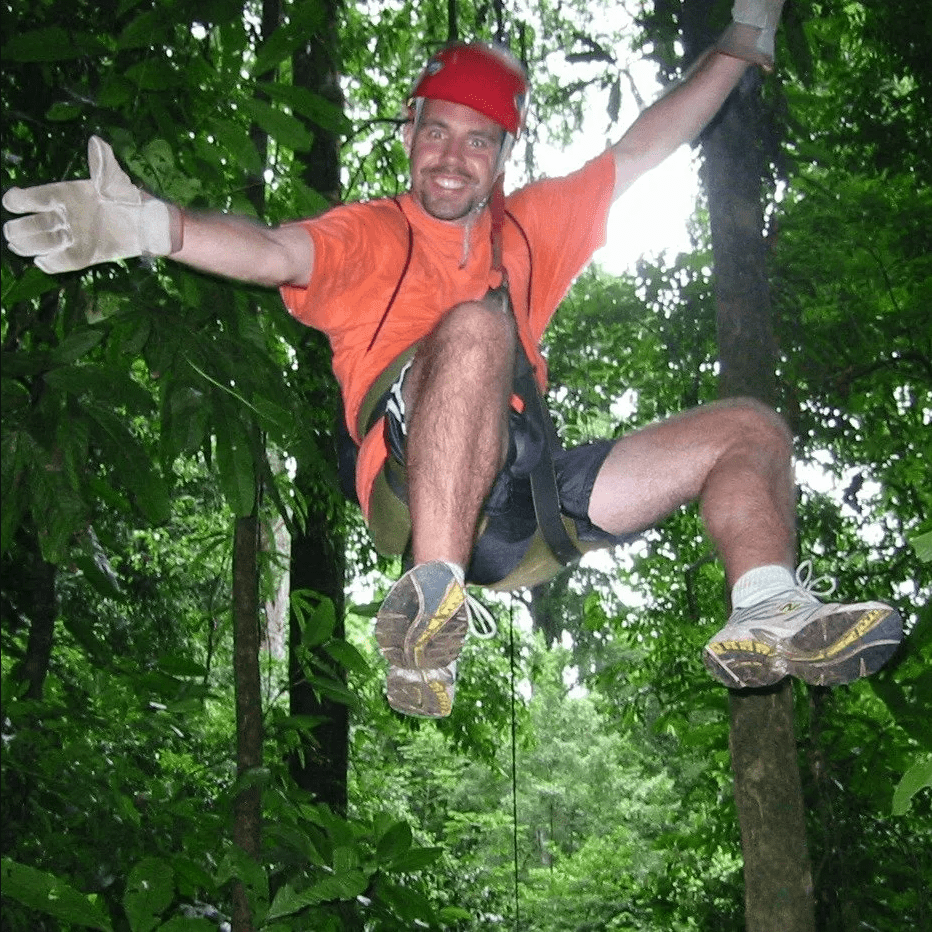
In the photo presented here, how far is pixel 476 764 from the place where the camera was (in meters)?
14.9

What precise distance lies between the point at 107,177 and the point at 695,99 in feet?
5.09

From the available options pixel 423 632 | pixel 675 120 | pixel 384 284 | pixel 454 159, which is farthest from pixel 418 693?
pixel 675 120

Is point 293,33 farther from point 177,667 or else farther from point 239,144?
point 177,667

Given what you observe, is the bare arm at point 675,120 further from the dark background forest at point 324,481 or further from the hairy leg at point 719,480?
the hairy leg at point 719,480

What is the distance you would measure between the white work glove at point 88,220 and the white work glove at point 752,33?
5.09ft

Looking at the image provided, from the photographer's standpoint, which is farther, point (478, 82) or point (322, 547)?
point (322, 547)

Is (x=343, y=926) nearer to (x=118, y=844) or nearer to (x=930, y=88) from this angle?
(x=118, y=844)

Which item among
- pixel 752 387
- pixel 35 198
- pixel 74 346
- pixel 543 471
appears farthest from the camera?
pixel 752 387

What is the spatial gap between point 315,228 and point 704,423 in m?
0.90

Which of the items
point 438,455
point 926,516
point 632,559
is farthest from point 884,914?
point 438,455

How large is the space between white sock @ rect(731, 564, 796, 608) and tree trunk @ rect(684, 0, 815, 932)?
4.53 ft

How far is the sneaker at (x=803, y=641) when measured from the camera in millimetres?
2203

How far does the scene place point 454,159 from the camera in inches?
99.7

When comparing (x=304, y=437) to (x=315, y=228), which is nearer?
(x=315, y=228)
